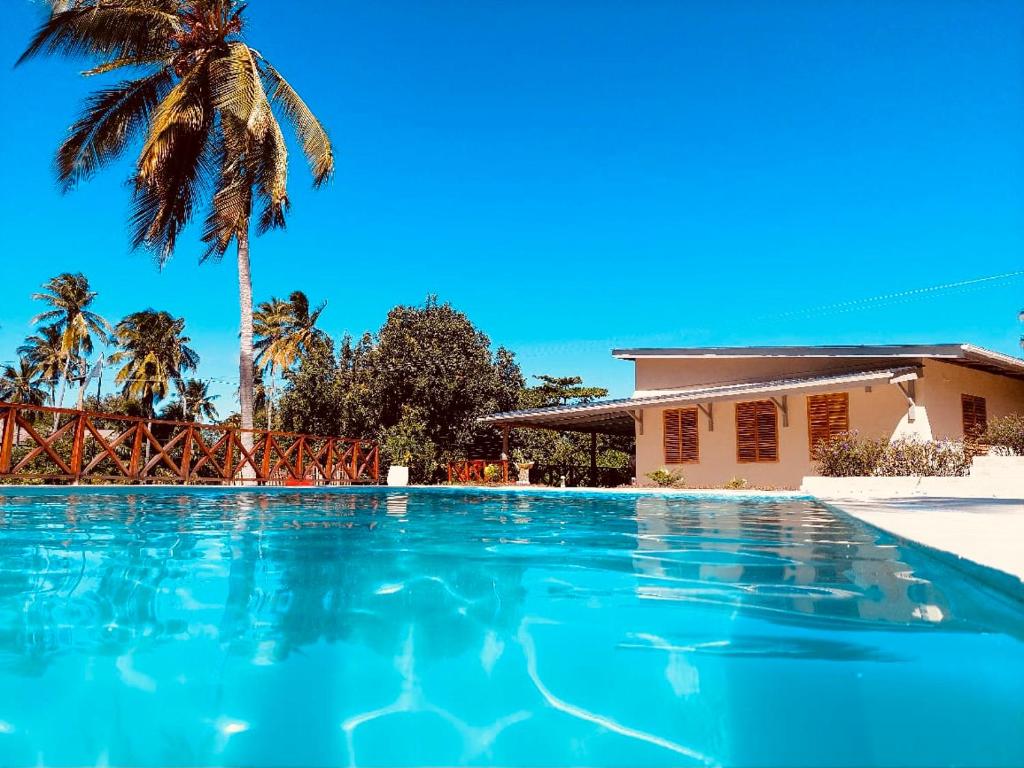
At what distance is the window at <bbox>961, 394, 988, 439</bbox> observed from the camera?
1560 centimetres

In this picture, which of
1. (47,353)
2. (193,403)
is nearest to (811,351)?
(193,403)

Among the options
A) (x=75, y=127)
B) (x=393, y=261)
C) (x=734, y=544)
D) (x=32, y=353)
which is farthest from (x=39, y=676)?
(x=32, y=353)

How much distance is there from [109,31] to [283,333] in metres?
25.3

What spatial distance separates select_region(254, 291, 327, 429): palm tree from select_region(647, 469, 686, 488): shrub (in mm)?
24219

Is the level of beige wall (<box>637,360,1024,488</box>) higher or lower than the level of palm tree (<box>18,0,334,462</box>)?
lower

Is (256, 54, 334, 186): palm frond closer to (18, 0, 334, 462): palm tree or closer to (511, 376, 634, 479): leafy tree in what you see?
(18, 0, 334, 462): palm tree

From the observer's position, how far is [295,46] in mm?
19344

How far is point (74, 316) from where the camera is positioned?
3728 centimetres

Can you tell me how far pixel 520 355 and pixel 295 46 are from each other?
1348cm

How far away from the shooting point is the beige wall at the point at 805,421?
46.9ft

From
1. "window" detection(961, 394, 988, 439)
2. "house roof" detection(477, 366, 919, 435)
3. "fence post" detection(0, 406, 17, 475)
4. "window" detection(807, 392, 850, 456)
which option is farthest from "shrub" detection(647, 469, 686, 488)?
"fence post" detection(0, 406, 17, 475)

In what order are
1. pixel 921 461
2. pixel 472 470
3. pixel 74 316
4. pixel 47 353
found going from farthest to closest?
pixel 47 353 → pixel 74 316 → pixel 472 470 → pixel 921 461

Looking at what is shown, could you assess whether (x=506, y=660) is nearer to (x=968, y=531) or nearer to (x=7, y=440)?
(x=968, y=531)

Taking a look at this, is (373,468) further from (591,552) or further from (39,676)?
(39,676)
